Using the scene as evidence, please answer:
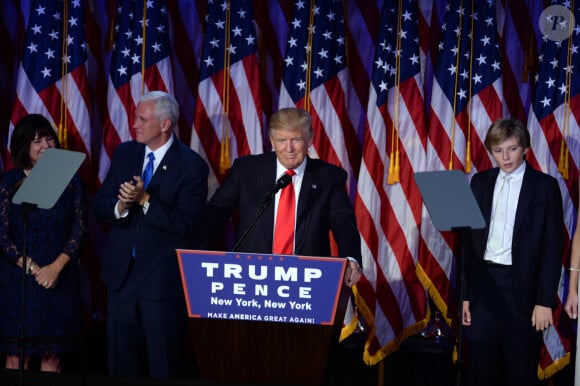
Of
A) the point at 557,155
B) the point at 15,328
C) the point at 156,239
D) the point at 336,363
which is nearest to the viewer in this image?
the point at 156,239

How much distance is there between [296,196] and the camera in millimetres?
3693

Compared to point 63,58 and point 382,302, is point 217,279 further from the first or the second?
point 63,58

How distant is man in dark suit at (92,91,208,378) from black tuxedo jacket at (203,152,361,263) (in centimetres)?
28

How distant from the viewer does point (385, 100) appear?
500 centimetres

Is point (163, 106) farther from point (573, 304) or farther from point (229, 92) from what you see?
point (573, 304)

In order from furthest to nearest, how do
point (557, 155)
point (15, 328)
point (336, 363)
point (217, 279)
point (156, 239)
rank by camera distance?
point (336, 363) < point (557, 155) < point (15, 328) < point (156, 239) < point (217, 279)

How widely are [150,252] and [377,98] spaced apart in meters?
1.83

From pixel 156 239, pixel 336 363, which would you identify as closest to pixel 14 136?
pixel 156 239

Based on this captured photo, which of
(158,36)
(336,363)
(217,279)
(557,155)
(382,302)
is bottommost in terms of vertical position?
(336,363)

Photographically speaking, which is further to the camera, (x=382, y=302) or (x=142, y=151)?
A: (x=382, y=302)

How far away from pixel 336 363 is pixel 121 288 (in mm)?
1996

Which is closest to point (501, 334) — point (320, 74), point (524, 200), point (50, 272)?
point (524, 200)

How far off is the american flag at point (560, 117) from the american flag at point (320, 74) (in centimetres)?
119

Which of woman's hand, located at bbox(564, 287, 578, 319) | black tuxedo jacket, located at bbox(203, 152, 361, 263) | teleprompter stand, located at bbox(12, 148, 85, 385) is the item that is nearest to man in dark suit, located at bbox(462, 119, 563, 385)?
woman's hand, located at bbox(564, 287, 578, 319)
